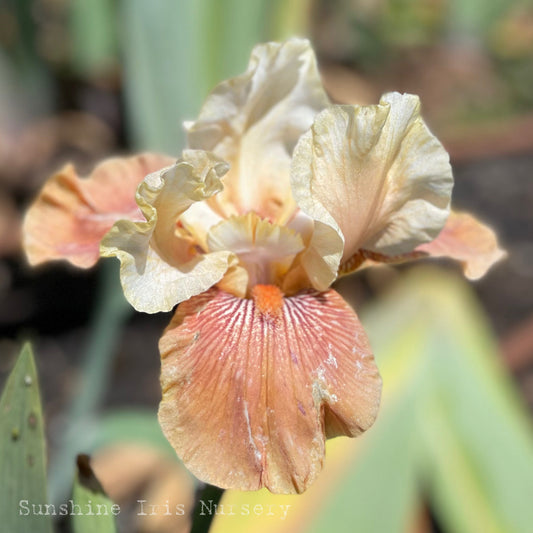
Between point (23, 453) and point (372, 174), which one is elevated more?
point (372, 174)

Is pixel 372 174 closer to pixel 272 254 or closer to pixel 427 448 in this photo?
pixel 272 254

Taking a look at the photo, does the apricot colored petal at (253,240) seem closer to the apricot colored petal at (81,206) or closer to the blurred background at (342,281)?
the apricot colored petal at (81,206)

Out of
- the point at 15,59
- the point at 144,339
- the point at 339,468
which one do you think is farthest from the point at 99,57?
the point at 339,468

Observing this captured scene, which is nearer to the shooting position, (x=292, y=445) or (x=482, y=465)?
(x=292, y=445)

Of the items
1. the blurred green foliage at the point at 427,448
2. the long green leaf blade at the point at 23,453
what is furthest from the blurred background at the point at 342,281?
the long green leaf blade at the point at 23,453

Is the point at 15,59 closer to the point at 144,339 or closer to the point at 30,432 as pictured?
the point at 144,339

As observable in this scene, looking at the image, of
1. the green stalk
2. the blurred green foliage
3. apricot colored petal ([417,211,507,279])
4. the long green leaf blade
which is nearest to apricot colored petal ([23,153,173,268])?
the long green leaf blade

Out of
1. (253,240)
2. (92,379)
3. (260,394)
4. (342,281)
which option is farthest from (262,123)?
(342,281)
